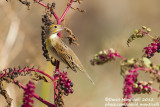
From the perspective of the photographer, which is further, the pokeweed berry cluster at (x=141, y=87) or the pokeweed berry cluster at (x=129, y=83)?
the pokeweed berry cluster at (x=141, y=87)

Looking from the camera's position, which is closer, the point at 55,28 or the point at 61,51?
the point at 55,28

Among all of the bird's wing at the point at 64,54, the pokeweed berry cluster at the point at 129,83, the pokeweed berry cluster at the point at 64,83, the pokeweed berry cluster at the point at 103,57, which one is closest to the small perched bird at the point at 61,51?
the bird's wing at the point at 64,54

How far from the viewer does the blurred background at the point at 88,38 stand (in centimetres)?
662

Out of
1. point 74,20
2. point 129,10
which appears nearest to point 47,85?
point 74,20

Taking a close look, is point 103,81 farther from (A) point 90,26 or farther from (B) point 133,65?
(B) point 133,65

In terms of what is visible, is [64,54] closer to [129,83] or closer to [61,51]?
[61,51]

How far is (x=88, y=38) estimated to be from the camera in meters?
11.8

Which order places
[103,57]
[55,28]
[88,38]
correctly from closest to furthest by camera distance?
[103,57] < [55,28] < [88,38]

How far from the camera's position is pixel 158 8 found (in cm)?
1191

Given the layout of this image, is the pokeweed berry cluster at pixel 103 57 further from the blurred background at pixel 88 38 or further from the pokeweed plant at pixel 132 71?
the blurred background at pixel 88 38

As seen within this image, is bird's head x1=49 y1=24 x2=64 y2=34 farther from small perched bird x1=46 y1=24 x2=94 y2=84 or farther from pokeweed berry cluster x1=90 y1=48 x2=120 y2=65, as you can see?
pokeweed berry cluster x1=90 y1=48 x2=120 y2=65

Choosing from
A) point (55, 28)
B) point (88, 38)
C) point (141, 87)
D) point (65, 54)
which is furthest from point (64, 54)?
point (88, 38)

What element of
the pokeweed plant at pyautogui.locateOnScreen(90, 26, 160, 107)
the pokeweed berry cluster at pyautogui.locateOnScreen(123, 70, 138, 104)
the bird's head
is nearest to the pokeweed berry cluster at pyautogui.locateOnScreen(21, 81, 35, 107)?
the pokeweed plant at pyautogui.locateOnScreen(90, 26, 160, 107)

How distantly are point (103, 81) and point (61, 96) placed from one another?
17.1 ft
